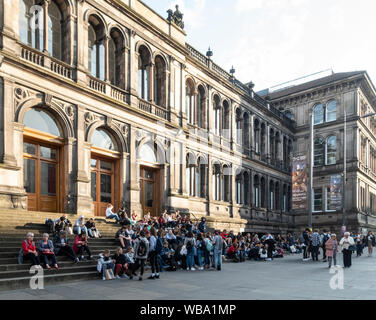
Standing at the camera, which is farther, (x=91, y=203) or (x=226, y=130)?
(x=226, y=130)

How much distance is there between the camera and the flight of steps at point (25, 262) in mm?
10122

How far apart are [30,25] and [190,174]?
48.4 ft

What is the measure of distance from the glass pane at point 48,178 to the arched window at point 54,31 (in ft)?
18.0

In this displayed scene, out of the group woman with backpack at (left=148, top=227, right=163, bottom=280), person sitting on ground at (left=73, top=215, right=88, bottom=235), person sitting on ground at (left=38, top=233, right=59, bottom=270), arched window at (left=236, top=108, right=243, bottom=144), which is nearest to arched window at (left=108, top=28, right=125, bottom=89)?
person sitting on ground at (left=73, top=215, right=88, bottom=235)

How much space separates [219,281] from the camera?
1218 cm

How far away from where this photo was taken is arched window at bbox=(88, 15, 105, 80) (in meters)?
20.9

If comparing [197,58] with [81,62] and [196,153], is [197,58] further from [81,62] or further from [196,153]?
[81,62]

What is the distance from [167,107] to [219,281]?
15138 millimetres

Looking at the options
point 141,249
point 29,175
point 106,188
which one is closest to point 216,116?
point 106,188

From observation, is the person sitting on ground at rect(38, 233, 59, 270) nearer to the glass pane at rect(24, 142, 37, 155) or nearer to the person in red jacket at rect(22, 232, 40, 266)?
the person in red jacket at rect(22, 232, 40, 266)

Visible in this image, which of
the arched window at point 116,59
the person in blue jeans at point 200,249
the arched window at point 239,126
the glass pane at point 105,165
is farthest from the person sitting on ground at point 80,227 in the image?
the arched window at point 239,126

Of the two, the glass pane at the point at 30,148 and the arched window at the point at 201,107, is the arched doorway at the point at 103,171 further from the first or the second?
the arched window at the point at 201,107

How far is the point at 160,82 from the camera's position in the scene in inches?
998

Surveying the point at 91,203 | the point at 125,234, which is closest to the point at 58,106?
the point at 91,203
